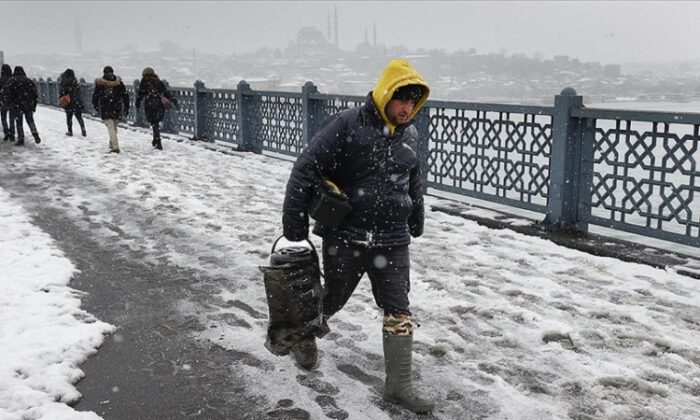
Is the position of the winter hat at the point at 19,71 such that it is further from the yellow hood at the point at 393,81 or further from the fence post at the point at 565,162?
the yellow hood at the point at 393,81

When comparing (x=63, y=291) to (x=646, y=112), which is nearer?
(x=63, y=291)

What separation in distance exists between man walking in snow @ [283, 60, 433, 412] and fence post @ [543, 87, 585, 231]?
165 inches

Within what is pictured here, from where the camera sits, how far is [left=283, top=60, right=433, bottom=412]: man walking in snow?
3209mm

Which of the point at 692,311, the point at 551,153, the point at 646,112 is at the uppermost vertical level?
the point at 646,112

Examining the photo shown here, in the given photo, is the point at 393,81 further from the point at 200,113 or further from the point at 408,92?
the point at 200,113

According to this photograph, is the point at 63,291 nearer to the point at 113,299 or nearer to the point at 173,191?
the point at 113,299

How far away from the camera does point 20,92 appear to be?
1444cm

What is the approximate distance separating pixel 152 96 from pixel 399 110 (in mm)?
12208

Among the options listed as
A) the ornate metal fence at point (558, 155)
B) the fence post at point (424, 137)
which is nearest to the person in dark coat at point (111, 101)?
the ornate metal fence at point (558, 155)

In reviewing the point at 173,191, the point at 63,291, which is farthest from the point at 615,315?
the point at 173,191

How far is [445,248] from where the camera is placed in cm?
659

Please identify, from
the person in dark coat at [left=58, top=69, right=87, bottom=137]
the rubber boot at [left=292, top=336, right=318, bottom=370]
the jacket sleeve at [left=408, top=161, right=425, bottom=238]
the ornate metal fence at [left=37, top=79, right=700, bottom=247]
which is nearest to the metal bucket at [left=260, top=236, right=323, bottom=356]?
the rubber boot at [left=292, top=336, right=318, bottom=370]

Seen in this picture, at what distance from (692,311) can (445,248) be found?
2.41 metres

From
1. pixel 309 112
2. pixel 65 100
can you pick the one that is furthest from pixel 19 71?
pixel 309 112
